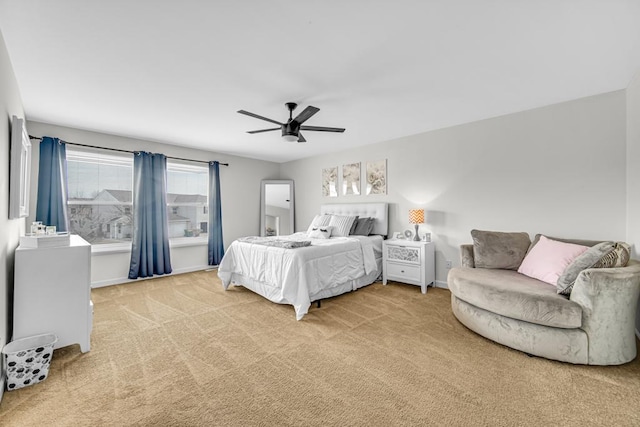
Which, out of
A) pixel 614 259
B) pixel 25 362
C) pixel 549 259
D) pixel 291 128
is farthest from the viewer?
pixel 291 128

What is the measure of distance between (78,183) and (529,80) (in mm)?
5957

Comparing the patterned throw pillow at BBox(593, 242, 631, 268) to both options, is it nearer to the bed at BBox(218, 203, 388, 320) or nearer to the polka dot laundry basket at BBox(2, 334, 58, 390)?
the bed at BBox(218, 203, 388, 320)

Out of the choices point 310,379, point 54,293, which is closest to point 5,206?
point 54,293

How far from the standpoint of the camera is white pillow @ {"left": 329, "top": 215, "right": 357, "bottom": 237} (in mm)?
4406

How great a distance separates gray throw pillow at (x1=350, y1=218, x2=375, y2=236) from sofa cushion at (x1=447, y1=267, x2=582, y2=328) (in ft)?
6.01

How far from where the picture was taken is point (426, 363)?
204 centimetres

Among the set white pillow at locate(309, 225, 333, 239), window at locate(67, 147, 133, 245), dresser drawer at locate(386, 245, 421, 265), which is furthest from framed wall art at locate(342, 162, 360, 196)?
window at locate(67, 147, 133, 245)

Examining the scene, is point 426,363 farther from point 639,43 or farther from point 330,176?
point 330,176

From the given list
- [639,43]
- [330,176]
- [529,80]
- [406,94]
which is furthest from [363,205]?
[639,43]

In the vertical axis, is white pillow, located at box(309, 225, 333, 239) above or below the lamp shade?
below

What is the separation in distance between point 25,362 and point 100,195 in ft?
10.5

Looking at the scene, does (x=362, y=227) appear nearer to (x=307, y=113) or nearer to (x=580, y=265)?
(x=307, y=113)

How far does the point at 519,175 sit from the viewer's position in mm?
3320

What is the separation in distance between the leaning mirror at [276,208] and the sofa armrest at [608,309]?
5029 millimetres
